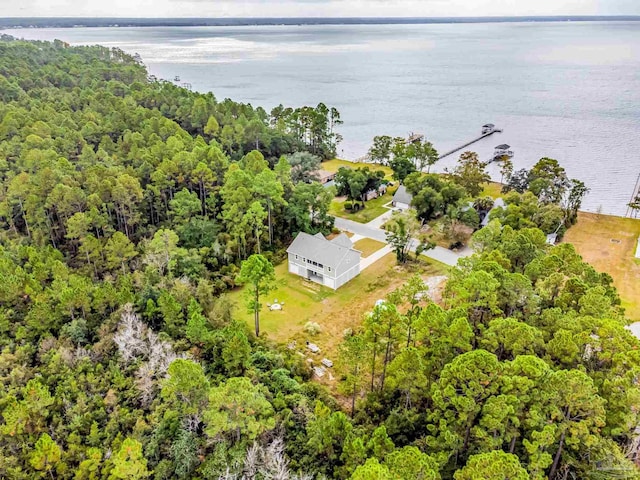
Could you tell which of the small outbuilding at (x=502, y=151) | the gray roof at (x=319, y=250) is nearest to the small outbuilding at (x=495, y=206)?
the gray roof at (x=319, y=250)

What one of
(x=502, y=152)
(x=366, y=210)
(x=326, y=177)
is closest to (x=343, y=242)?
(x=366, y=210)

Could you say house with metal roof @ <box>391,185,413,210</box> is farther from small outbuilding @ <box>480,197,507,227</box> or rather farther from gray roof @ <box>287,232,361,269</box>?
gray roof @ <box>287,232,361,269</box>

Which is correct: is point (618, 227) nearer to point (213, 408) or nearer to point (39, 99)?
point (213, 408)

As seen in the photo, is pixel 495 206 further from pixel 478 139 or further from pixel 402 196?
pixel 478 139

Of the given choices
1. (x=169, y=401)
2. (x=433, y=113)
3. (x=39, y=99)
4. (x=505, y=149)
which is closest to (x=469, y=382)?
(x=169, y=401)

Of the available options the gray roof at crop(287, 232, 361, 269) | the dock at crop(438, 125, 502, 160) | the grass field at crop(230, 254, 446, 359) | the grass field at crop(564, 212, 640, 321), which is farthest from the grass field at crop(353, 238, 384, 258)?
the dock at crop(438, 125, 502, 160)

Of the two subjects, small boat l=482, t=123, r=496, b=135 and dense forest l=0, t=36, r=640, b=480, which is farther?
small boat l=482, t=123, r=496, b=135

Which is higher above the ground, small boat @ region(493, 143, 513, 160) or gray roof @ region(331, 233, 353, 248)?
small boat @ region(493, 143, 513, 160)
